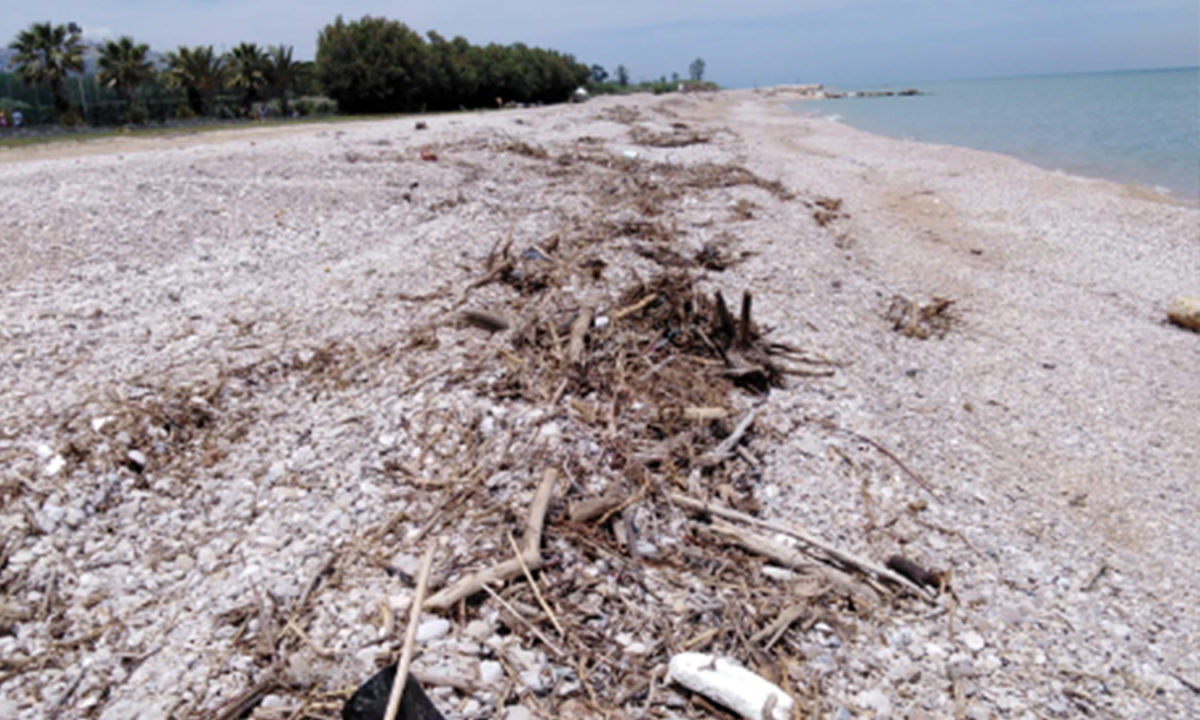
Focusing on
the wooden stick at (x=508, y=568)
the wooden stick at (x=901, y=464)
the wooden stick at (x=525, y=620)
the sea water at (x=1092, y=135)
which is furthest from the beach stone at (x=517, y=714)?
the sea water at (x=1092, y=135)

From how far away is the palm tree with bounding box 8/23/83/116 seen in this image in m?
36.9

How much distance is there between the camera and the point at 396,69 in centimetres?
4859

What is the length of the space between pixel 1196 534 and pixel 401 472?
533cm

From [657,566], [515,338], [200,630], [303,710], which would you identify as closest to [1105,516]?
[657,566]

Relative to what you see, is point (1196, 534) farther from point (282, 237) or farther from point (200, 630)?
point (282, 237)

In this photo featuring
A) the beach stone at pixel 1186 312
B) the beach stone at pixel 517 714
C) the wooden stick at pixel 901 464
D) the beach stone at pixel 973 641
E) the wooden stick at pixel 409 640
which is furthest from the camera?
the beach stone at pixel 1186 312

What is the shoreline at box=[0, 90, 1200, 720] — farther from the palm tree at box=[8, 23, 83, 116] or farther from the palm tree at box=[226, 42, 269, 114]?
the palm tree at box=[226, 42, 269, 114]

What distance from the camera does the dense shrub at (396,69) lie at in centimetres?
4822

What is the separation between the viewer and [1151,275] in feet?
40.1

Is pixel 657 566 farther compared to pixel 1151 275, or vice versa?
pixel 1151 275

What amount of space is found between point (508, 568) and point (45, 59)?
148 feet

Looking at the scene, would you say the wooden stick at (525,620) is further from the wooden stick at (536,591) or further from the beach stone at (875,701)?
the beach stone at (875,701)

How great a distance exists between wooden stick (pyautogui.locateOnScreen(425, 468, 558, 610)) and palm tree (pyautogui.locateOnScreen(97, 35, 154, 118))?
44071 millimetres

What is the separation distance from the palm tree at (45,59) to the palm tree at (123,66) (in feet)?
7.74
